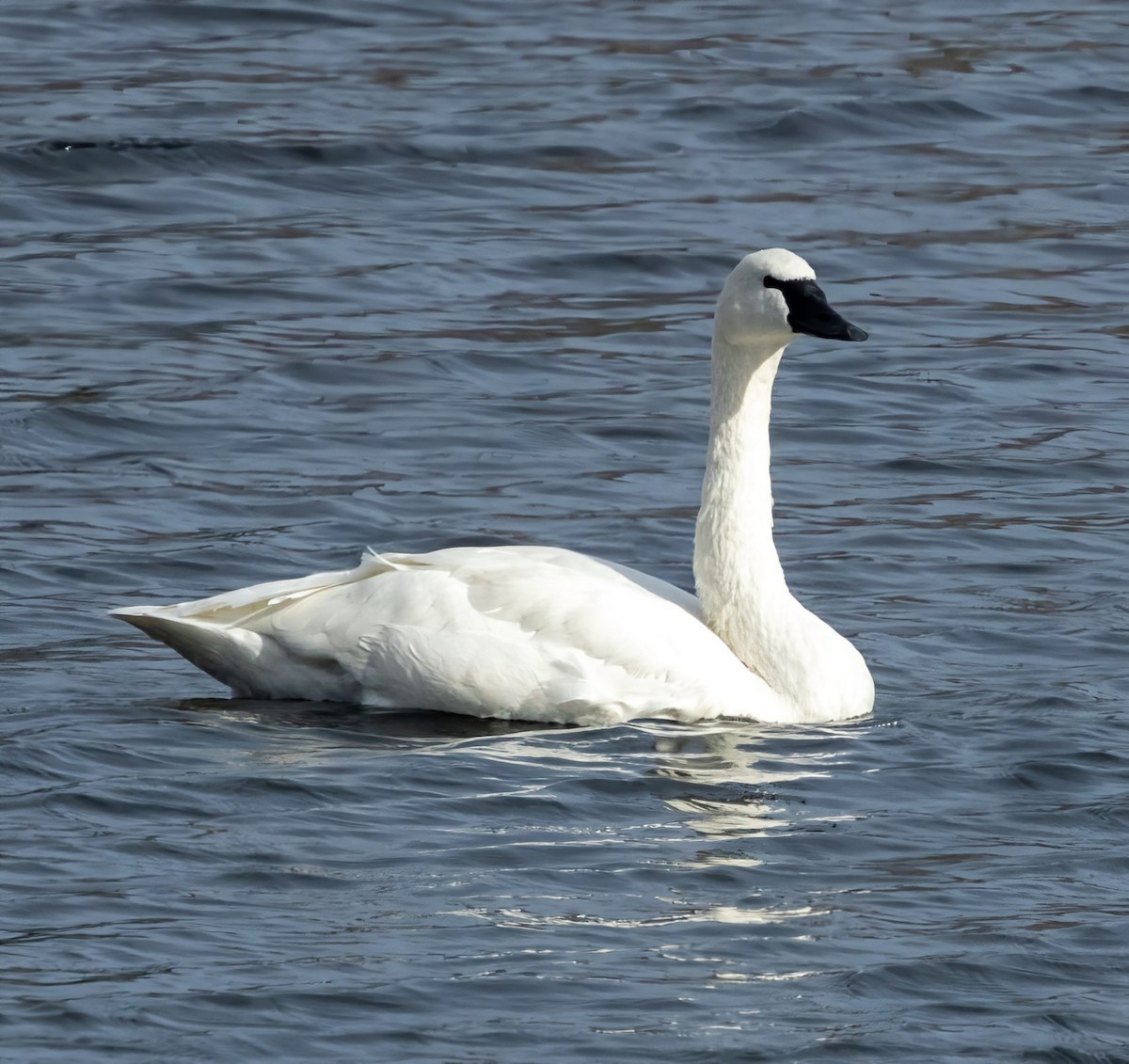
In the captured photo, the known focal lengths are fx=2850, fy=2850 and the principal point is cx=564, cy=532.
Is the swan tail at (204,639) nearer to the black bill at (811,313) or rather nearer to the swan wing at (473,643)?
the swan wing at (473,643)

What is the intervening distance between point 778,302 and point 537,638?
1426 millimetres

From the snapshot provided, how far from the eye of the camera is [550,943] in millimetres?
7207

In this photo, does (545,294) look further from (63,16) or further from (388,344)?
(63,16)

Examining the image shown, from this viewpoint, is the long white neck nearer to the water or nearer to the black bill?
the black bill

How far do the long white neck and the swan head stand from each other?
0.44ft

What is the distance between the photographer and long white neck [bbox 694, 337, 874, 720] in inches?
389

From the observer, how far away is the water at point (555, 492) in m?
7.05

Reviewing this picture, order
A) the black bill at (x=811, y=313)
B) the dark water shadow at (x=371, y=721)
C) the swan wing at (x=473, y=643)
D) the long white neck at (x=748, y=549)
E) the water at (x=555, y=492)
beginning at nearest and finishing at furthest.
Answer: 1. the water at (x=555, y=492)
2. the dark water shadow at (x=371, y=721)
3. the swan wing at (x=473, y=643)
4. the black bill at (x=811, y=313)
5. the long white neck at (x=748, y=549)

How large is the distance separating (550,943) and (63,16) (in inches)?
619

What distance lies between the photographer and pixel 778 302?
973 centimetres

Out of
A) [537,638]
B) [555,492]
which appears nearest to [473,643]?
[537,638]

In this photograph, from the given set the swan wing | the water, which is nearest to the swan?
the swan wing

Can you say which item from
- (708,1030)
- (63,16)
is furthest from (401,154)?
(708,1030)

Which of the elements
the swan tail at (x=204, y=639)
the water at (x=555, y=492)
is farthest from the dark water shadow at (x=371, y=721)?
the swan tail at (x=204, y=639)
